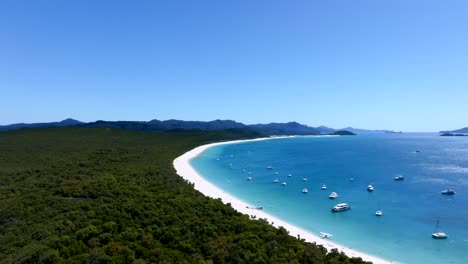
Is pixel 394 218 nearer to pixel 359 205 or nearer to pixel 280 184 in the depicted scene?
pixel 359 205

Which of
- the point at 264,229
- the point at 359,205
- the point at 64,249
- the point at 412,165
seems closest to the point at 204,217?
the point at 264,229

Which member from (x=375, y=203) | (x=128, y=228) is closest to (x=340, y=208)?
(x=375, y=203)

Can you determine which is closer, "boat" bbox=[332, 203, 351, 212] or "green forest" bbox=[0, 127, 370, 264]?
"green forest" bbox=[0, 127, 370, 264]

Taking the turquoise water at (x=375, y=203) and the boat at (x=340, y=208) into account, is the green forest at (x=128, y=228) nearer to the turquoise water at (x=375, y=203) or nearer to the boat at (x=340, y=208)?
the turquoise water at (x=375, y=203)

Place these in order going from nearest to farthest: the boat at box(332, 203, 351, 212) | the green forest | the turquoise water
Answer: the green forest < the turquoise water < the boat at box(332, 203, 351, 212)

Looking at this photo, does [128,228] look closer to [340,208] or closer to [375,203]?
[340,208]

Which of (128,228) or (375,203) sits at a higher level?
(128,228)

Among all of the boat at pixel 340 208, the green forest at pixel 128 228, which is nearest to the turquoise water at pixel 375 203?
the boat at pixel 340 208

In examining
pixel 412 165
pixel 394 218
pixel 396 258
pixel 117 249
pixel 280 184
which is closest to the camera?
pixel 117 249

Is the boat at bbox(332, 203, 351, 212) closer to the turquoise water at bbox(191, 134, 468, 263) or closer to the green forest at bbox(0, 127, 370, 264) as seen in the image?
the turquoise water at bbox(191, 134, 468, 263)

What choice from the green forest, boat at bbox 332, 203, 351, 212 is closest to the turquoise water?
boat at bbox 332, 203, 351, 212

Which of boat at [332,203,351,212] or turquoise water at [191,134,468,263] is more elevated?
boat at [332,203,351,212]
